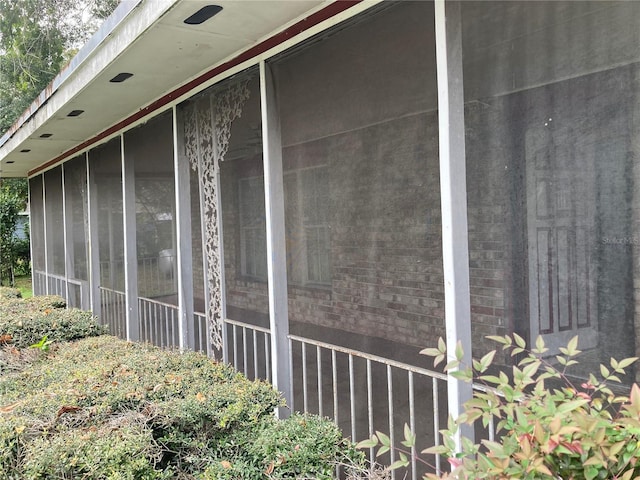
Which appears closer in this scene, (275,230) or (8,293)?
(275,230)

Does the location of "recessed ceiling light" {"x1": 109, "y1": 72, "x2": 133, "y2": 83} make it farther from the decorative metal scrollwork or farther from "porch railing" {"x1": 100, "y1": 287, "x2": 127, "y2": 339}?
"porch railing" {"x1": 100, "y1": 287, "x2": 127, "y2": 339}

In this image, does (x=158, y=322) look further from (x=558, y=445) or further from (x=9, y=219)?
(x=9, y=219)

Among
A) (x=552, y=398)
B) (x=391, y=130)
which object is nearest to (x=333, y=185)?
(x=391, y=130)

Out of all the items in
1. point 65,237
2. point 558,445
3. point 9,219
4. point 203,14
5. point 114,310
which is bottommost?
point 114,310

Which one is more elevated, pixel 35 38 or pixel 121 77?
pixel 35 38

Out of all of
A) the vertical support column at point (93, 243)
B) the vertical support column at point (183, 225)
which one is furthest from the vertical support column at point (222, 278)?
the vertical support column at point (93, 243)

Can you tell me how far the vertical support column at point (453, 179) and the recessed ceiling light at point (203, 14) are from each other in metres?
1.06

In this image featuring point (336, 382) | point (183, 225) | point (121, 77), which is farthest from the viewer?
point (183, 225)

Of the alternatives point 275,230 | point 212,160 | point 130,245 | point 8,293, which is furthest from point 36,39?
point 275,230

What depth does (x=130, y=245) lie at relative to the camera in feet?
16.2

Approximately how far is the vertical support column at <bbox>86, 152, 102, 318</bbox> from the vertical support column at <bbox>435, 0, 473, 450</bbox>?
196 inches

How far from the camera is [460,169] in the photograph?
1982 millimetres

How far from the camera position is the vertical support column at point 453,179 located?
6.45 ft

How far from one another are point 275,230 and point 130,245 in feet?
8.03
